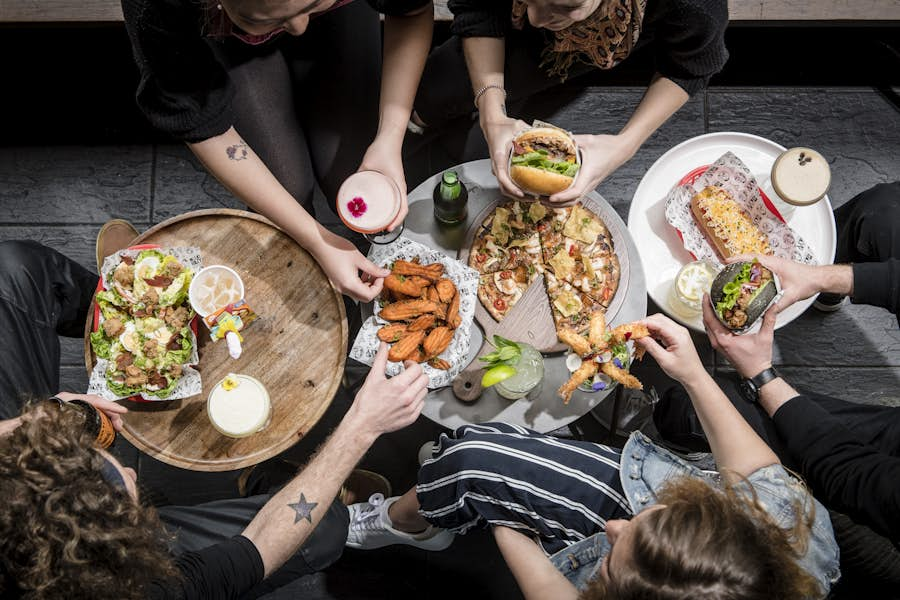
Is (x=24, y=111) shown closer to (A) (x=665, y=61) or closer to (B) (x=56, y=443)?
(B) (x=56, y=443)

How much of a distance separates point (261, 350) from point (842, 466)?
2087 mm

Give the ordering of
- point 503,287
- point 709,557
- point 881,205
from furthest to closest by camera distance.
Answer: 1. point 881,205
2. point 503,287
3. point 709,557

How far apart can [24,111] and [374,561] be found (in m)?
3.14

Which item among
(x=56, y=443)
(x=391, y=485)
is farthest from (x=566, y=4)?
(x=391, y=485)

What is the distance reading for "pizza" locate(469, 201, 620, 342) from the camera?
94.1 inches

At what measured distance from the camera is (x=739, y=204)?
8.12 ft

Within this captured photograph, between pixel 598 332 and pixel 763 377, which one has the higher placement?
pixel 598 332

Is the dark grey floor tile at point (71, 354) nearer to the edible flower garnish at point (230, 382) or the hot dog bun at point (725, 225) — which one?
the edible flower garnish at point (230, 382)

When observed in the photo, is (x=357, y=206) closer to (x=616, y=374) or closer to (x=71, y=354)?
(x=616, y=374)

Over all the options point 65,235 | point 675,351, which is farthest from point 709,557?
point 65,235

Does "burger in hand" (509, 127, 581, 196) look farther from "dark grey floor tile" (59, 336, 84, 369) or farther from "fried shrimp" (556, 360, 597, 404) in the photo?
"dark grey floor tile" (59, 336, 84, 369)

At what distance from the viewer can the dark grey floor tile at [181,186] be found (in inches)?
134

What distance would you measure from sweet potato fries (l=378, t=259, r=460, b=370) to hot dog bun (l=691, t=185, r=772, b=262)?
1.03m

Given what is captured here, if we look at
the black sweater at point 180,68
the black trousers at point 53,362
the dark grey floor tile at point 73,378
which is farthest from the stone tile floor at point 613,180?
the black sweater at point 180,68
